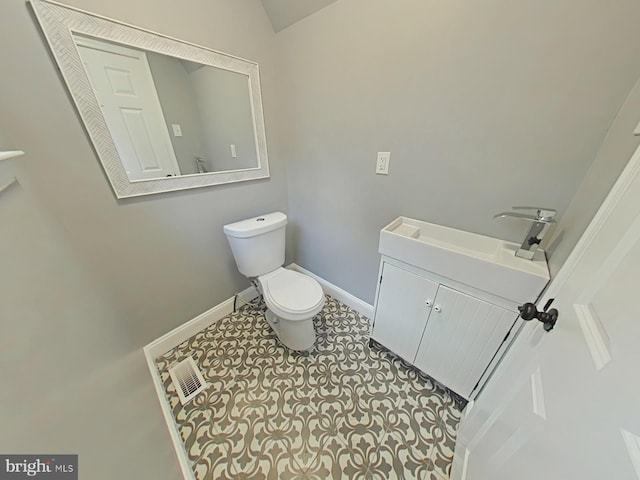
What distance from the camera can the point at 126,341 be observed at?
1.11 metres

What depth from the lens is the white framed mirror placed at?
905 millimetres

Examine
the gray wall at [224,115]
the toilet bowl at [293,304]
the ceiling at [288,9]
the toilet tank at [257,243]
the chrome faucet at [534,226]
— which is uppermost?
the ceiling at [288,9]

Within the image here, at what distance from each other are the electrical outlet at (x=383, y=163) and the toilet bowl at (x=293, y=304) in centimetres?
80

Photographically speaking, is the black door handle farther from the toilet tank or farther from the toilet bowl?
the toilet tank

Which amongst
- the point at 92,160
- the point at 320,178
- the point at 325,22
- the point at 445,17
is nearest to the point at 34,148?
the point at 92,160

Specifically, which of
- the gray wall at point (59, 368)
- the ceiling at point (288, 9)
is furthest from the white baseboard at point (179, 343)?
the ceiling at point (288, 9)

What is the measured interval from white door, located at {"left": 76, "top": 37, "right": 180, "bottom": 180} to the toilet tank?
1.58 ft

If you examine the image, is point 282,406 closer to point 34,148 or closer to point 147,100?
point 34,148

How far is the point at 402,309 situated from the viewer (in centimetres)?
123

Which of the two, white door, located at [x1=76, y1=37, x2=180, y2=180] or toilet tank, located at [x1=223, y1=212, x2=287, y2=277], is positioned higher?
white door, located at [x1=76, y1=37, x2=180, y2=180]

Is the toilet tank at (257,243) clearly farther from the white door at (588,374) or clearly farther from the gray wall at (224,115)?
the white door at (588,374)

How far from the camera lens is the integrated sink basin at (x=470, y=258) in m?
0.84

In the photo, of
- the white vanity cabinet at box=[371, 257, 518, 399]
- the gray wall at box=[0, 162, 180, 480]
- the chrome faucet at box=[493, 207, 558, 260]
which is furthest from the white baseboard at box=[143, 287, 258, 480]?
the chrome faucet at box=[493, 207, 558, 260]

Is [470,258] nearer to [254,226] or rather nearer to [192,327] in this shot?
[254,226]
